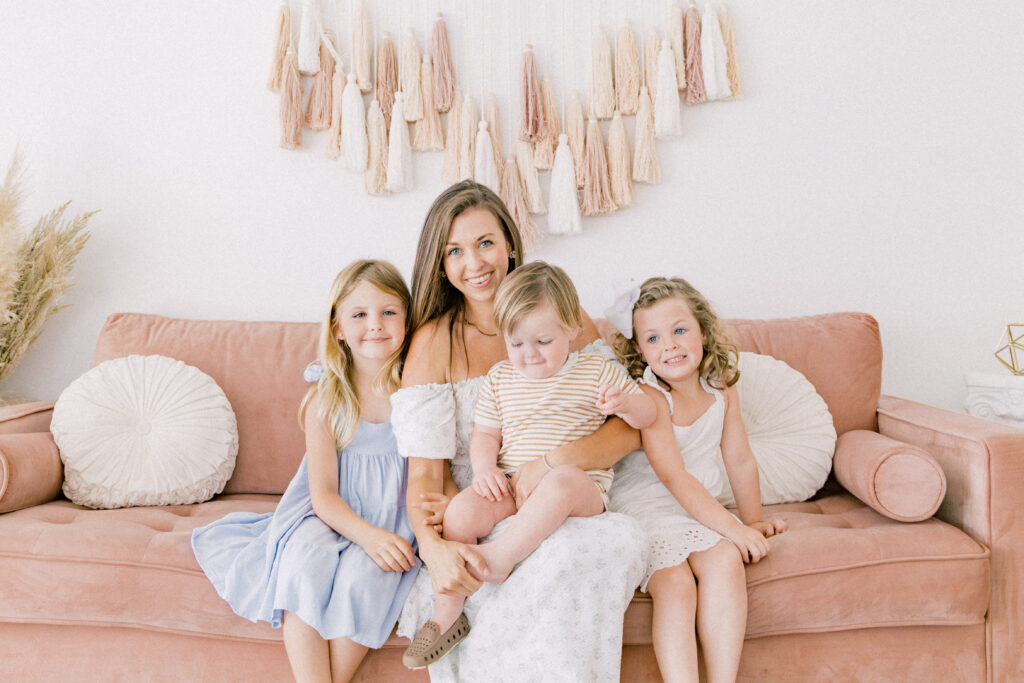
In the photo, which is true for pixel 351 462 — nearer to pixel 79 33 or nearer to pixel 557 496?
pixel 557 496

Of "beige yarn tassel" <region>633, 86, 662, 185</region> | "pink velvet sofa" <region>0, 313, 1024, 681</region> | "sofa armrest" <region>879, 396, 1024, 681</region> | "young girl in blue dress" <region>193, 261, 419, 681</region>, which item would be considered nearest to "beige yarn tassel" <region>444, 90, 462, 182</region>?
"beige yarn tassel" <region>633, 86, 662, 185</region>

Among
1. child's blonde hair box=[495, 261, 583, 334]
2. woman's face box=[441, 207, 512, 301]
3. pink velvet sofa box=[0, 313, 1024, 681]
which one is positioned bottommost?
pink velvet sofa box=[0, 313, 1024, 681]

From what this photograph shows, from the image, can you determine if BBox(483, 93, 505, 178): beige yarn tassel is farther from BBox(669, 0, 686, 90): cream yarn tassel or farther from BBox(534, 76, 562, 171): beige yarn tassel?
BBox(669, 0, 686, 90): cream yarn tassel

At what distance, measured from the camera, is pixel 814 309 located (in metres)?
2.40

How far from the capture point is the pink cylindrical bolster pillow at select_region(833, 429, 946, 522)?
1515mm

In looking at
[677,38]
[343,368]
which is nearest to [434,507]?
[343,368]

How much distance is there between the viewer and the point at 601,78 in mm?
2309

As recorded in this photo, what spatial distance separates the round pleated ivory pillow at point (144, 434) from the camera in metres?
1.79

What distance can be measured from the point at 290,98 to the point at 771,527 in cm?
194

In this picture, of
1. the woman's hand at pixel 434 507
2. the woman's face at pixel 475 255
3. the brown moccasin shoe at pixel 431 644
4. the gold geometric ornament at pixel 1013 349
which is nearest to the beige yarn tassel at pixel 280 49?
the woman's face at pixel 475 255

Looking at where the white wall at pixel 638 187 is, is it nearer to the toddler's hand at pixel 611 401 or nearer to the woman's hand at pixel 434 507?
the toddler's hand at pixel 611 401

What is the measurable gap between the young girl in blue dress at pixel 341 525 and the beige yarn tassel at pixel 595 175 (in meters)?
0.85

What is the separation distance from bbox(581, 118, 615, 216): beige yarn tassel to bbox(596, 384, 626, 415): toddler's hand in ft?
3.20

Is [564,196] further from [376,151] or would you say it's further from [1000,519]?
[1000,519]
